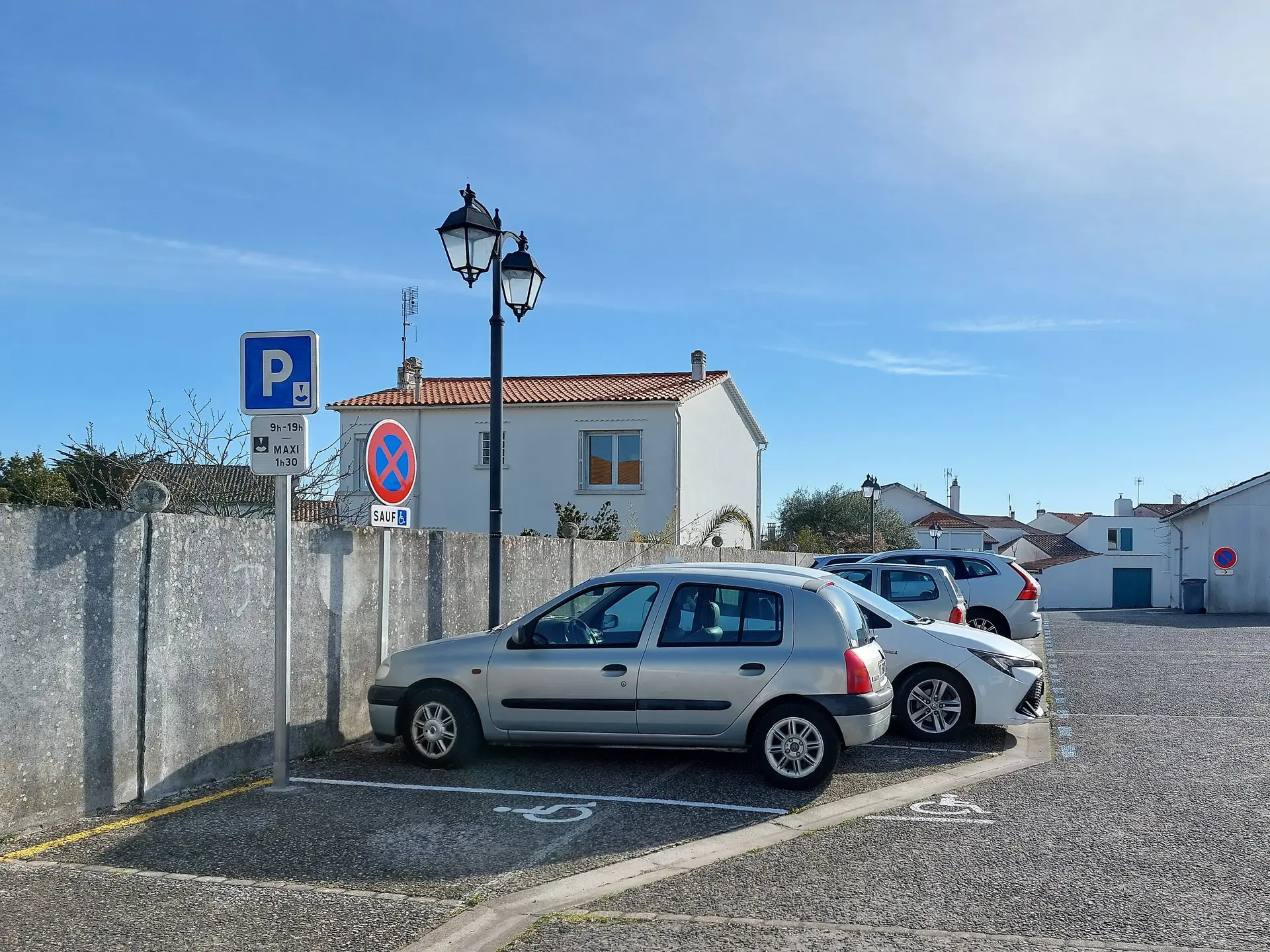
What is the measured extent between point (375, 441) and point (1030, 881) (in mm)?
5844

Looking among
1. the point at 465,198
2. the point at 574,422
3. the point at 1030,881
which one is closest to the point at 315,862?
the point at 1030,881

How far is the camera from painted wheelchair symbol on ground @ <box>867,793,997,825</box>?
7.34 meters

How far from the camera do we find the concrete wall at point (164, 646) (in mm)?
6504

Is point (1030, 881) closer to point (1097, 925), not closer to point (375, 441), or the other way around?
point (1097, 925)

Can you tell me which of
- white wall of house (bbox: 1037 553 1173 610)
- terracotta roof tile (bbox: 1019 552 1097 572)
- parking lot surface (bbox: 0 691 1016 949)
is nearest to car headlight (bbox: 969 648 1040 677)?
parking lot surface (bbox: 0 691 1016 949)

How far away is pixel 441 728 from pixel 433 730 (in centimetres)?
6

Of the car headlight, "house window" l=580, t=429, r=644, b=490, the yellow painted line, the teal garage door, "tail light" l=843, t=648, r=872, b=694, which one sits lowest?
the teal garage door

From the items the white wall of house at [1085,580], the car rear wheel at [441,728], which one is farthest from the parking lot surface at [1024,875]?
the white wall of house at [1085,580]

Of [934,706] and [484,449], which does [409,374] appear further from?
[934,706]

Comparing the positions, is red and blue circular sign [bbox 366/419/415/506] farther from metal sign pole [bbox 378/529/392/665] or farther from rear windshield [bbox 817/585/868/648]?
rear windshield [bbox 817/585/868/648]

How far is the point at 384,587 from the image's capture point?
995 centimetres

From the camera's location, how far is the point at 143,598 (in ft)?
24.0

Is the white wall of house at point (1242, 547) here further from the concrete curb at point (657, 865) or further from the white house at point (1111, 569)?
the concrete curb at point (657, 865)

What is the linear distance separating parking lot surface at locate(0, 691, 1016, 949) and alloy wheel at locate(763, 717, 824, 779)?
206mm
